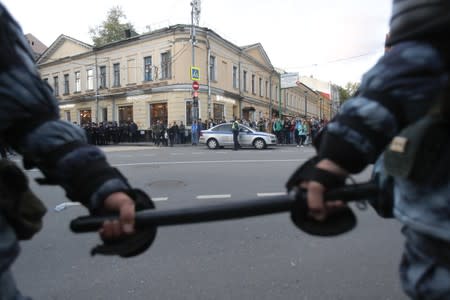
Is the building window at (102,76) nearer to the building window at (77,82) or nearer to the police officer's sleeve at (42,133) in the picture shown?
the building window at (77,82)

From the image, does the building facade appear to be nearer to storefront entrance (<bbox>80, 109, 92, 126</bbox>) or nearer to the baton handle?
storefront entrance (<bbox>80, 109, 92, 126</bbox>)

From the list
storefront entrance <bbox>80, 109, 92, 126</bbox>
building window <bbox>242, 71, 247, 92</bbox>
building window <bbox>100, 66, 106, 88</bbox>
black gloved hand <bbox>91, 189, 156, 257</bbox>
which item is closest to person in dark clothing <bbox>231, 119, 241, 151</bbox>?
black gloved hand <bbox>91, 189, 156, 257</bbox>

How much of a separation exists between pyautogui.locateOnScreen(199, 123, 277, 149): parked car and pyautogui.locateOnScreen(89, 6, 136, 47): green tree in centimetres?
2738

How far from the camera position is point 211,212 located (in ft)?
3.36

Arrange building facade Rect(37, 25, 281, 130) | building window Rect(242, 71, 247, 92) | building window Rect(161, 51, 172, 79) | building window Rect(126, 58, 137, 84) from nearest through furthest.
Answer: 1. building facade Rect(37, 25, 281, 130)
2. building window Rect(161, 51, 172, 79)
3. building window Rect(126, 58, 137, 84)
4. building window Rect(242, 71, 247, 92)

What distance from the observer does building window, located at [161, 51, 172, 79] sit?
87.6ft

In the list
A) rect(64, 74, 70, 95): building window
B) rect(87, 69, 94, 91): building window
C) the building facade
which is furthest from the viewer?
rect(64, 74, 70, 95): building window

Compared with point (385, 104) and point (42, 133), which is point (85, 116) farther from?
point (385, 104)

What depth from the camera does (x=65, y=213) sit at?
471cm

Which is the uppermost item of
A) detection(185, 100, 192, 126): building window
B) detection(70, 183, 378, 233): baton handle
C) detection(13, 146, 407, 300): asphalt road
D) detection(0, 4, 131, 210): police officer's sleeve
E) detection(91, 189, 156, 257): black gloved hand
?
detection(185, 100, 192, 126): building window

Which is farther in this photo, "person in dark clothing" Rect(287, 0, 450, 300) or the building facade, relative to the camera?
the building facade

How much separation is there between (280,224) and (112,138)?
23.1 metres

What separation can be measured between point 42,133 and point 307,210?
0.77 m

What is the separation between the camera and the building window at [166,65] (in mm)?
26688
